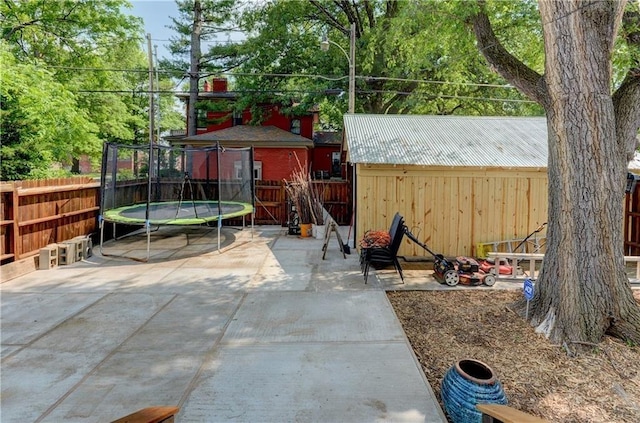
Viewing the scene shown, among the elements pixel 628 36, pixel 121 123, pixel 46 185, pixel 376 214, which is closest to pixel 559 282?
pixel 628 36

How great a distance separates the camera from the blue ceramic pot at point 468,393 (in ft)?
8.04

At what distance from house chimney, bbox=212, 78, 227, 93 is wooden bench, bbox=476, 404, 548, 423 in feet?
71.5

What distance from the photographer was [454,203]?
7.40 metres

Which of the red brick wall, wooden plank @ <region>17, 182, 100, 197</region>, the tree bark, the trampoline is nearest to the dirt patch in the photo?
the tree bark

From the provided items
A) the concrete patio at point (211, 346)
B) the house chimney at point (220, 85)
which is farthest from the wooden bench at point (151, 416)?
the house chimney at point (220, 85)

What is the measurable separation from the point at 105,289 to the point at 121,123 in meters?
15.1

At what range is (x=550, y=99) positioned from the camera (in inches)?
164

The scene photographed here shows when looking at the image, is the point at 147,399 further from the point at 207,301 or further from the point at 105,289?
the point at 105,289

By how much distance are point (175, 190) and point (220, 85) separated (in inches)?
439

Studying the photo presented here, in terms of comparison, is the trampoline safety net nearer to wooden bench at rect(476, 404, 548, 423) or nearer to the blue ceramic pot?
the blue ceramic pot

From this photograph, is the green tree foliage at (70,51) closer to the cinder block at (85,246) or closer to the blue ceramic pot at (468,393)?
the cinder block at (85,246)

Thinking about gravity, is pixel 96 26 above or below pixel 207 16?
below

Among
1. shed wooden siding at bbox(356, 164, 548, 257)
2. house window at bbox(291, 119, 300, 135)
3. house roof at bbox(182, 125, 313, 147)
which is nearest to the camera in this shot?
shed wooden siding at bbox(356, 164, 548, 257)

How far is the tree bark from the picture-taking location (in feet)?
12.5
